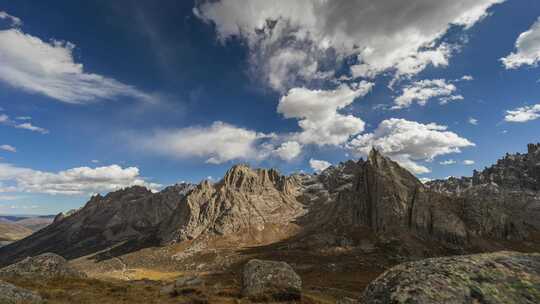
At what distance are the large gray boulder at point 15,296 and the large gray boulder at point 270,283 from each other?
1691cm

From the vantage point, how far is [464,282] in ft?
27.5

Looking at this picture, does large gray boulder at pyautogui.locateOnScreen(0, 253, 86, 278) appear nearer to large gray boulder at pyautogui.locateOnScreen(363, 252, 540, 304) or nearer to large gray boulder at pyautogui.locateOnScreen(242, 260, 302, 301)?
large gray boulder at pyautogui.locateOnScreen(242, 260, 302, 301)

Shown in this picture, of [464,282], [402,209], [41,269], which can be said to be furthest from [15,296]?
[402,209]

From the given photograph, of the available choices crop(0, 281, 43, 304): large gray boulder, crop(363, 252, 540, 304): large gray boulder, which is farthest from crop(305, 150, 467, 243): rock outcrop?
crop(363, 252, 540, 304): large gray boulder

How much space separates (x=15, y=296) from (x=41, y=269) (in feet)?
63.3

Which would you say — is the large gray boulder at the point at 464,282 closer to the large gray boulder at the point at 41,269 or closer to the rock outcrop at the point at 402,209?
the large gray boulder at the point at 41,269

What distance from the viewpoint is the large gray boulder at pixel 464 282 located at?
792cm

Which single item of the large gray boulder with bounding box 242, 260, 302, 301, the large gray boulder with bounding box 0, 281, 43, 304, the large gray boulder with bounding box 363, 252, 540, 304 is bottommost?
the large gray boulder with bounding box 242, 260, 302, 301

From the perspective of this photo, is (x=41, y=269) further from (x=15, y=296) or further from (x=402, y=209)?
(x=402, y=209)

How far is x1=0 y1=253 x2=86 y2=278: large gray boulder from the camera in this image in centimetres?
3449

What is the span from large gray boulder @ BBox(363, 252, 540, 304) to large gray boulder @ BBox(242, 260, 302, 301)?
70.6ft

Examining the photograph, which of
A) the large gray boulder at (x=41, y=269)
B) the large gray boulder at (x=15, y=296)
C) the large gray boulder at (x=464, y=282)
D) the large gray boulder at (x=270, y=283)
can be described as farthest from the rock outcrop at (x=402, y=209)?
the large gray boulder at (x=464, y=282)

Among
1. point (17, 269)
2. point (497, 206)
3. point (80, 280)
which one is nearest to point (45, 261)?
point (17, 269)

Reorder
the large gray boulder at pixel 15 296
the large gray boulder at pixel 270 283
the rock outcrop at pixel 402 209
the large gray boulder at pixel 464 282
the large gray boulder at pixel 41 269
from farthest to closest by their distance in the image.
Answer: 1. the rock outcrop at pixel 402 209
2. the large gray boulder at pixel 41 269
3. the large gray boulder at pixel 270 283
4. the large gray boulder at pixel 15 296
5. the large gray boulder at pixel 464 282
